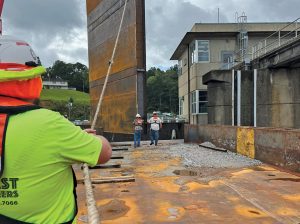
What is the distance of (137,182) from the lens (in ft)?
27.0

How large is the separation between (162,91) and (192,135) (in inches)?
2489

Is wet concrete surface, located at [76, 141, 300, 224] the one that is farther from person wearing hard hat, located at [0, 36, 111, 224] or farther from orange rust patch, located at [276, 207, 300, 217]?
person wearing hard hat, located at [0, 36, 111, 224]

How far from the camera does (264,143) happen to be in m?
10.8

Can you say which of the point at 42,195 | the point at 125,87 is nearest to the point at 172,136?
the point at 125,87

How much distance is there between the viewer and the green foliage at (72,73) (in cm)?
13573

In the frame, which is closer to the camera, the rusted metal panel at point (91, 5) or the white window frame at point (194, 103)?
the rusted metal panel at point (91, 5)

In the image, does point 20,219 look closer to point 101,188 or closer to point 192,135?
point 101,188

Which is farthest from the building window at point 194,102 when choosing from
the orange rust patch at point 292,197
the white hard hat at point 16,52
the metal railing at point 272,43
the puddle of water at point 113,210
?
the white hard hat at point 16,52

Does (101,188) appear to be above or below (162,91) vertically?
below

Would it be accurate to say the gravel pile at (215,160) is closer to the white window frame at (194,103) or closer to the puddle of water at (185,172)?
the puddle of water at (185,172)

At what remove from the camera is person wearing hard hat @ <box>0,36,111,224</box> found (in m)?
1.53

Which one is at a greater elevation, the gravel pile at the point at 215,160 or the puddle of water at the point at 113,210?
the gravel pile at the point at 215,160

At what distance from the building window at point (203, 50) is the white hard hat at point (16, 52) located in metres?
27.4

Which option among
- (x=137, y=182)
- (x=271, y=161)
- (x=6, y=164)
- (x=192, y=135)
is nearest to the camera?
(x=6, y=164)
